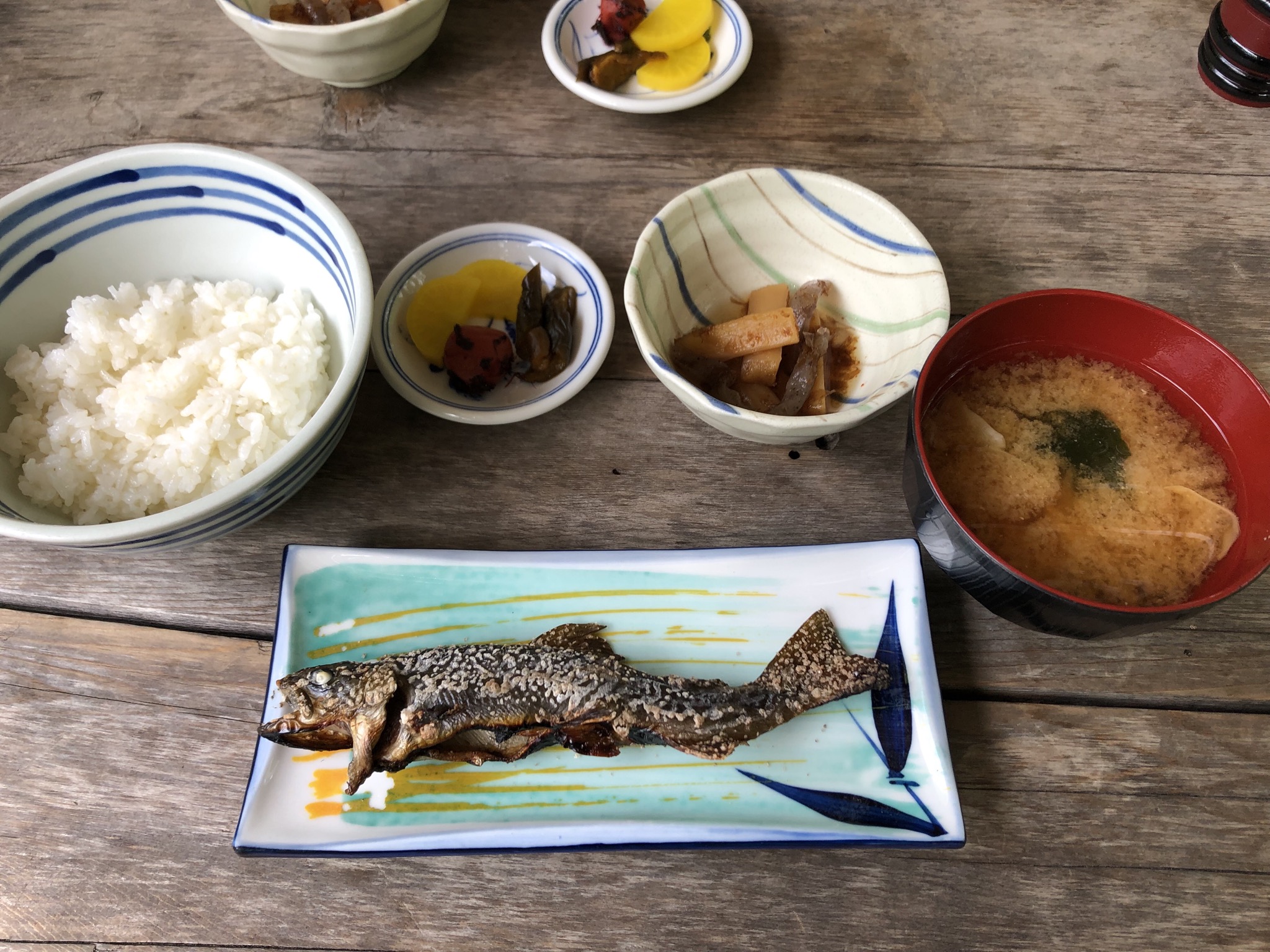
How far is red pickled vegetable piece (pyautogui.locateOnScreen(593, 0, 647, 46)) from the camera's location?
1790 mm

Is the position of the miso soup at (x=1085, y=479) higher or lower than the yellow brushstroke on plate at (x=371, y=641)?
higher

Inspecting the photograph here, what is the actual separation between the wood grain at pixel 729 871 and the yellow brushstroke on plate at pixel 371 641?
0.62 feet

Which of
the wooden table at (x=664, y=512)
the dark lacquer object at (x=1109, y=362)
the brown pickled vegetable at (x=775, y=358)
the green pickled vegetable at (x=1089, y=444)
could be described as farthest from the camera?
the brown pickled vegetable at (x=775, y=358)

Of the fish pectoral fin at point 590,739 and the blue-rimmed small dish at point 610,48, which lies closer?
the fish pectoral fin at point 590,739

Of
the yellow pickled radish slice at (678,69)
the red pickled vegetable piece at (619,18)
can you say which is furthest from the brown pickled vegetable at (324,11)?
the yellow pickled radish slice at (678,69)

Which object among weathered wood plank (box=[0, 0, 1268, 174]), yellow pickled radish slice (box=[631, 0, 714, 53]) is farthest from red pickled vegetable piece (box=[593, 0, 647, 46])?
weathered wood plank (box=[0, 0, 1268, 174])

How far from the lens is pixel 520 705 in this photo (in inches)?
45.2

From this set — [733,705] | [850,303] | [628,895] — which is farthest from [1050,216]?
[628,895]

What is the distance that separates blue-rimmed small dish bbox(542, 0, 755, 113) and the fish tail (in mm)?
1196

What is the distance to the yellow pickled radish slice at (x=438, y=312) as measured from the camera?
4.91ft

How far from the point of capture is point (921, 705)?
1.20 metres

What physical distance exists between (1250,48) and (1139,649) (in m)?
1.46

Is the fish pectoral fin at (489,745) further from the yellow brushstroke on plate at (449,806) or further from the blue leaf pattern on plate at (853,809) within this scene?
the blue leaf pattern on plate at (853,809)

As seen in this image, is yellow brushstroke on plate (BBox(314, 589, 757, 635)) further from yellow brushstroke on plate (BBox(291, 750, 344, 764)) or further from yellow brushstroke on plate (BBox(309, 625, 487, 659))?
yellow brushstroke on plate (BBox(291, 750, 344, 764))
